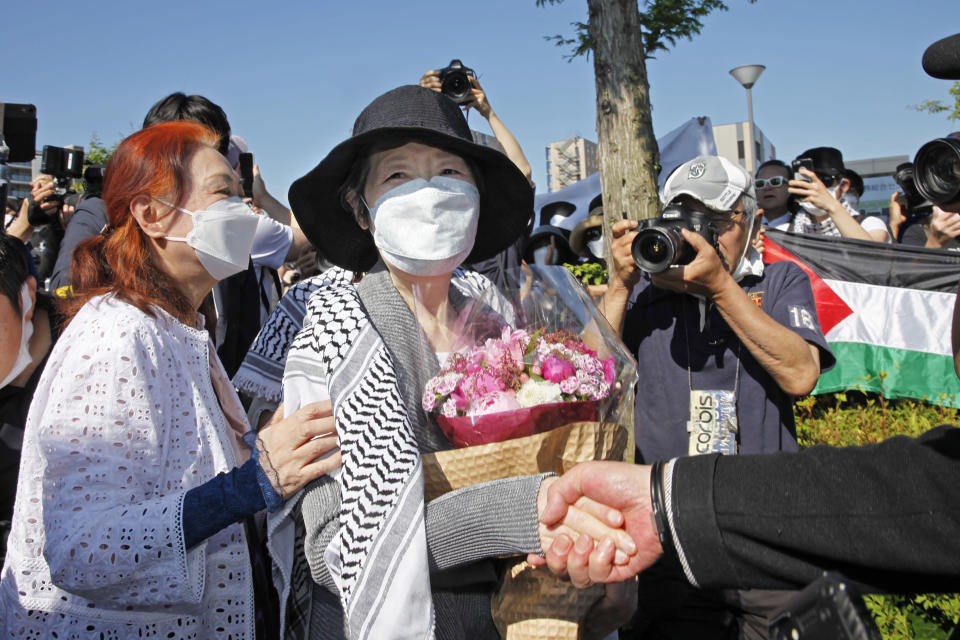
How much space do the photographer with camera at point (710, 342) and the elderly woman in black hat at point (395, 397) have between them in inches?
24.0

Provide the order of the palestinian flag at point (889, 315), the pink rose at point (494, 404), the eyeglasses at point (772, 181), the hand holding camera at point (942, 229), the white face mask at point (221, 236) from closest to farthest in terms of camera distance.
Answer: the pink rose at point (494, 404) → the white face mask at point (221, 236) → the hand holding camera at point (942, 229) → the eyeglasses at point (772, 181) → the palestinian flag at point (889, 315)

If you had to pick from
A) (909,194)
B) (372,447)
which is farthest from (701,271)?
(909,194)

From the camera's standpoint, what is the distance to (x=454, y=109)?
2338mm

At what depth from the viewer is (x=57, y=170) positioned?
532 cm

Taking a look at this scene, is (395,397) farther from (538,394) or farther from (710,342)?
(710,342)

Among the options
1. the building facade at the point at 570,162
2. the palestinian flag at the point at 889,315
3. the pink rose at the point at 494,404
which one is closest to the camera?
the pink rose at the point at 494,404

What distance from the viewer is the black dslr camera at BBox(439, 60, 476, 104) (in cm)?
505

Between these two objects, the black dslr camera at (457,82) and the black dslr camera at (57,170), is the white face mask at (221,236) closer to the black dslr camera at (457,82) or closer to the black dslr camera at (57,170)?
the black dslr camera at (457,82)

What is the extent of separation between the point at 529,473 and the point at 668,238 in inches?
43.9

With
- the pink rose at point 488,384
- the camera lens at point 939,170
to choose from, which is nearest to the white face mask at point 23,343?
the pink rose at point 488,384

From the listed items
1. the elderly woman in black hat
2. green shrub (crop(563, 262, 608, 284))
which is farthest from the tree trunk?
the elderly woman in black hat

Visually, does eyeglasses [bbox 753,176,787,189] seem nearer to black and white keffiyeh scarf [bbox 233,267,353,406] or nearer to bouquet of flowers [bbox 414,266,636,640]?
bouquet of flowers [bbox 414,266,636,640]

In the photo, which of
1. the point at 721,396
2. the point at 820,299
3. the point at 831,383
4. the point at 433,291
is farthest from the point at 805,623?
the point at 831,383

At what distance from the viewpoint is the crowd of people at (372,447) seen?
5.32 feet
